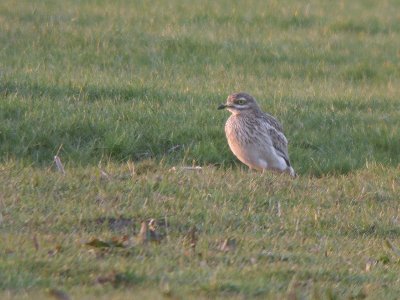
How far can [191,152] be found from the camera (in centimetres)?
1235

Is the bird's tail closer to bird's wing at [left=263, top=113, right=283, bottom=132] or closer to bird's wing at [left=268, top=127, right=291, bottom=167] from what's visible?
bird's wing at [left=268, top=127, right=291, bottom=167]

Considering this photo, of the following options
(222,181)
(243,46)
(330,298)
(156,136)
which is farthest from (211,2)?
(330,298)

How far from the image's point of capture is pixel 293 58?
58.2 feet

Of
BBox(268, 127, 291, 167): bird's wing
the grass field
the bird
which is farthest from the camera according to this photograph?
BBox(268, 127, 291, 167): bird's wing

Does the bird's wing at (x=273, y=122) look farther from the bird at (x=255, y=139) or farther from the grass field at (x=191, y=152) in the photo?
the grass field at (x=191, y=152)

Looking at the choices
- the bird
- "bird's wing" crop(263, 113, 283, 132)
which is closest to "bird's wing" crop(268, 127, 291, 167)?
the bird

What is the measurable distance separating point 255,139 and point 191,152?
0.77m

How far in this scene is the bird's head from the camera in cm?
1276

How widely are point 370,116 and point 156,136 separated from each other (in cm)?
350

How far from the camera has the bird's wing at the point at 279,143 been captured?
12328 millimetres

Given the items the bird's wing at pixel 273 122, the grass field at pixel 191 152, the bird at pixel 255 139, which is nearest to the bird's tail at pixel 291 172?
the bird at pixel 255 139

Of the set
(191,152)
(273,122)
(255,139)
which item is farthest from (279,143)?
(191,152)

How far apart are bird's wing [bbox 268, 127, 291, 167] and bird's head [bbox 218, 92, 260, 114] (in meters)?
0.45

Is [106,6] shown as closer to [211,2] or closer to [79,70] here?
[211,2]
